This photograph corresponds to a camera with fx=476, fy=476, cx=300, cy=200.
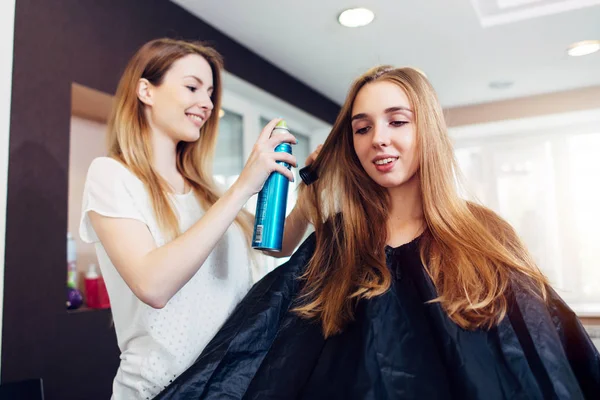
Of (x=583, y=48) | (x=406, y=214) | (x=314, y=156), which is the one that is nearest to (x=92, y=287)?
(x=314, y=156)

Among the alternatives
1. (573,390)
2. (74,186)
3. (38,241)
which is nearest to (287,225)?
(573,390)

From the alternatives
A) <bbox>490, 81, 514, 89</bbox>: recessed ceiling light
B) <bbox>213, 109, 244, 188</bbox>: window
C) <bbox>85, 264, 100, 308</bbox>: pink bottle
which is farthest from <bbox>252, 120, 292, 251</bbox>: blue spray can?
<bbox>490, 81, 514, 89</bbox>: recessed ceiling light

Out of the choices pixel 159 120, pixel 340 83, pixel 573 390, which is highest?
pixel 340 83

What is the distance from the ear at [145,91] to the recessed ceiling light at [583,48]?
10.1ft

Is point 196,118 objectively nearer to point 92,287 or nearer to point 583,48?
point 92,287

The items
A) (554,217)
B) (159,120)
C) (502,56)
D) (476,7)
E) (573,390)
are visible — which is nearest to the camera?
(573,390)

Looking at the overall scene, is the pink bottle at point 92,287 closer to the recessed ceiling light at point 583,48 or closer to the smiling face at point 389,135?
the smiling face at point 389,135

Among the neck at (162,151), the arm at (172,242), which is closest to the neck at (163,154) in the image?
the neck at (162,151)

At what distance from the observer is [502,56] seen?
3398 mm

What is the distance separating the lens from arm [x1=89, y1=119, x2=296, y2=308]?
978 mm

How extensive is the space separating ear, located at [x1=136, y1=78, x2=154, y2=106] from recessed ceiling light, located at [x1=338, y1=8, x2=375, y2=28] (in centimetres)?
162

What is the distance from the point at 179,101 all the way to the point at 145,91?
10cm

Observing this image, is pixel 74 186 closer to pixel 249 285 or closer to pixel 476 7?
pixel 249 285

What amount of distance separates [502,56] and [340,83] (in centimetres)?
120
